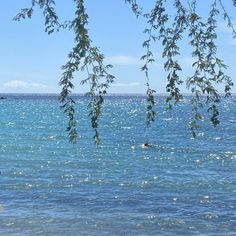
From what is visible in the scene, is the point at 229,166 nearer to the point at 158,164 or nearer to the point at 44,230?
the point at 158,164

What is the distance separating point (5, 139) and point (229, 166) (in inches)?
1350

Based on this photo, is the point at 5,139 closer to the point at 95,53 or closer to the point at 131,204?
the point at 131,204

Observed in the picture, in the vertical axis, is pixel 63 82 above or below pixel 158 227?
above

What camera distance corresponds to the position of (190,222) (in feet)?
79.3

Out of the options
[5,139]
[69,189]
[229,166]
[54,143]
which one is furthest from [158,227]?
[5,139]

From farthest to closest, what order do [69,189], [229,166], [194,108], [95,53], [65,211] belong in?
1. [229,166]
2. [69,189]
3. [65,211]
4. [194,108]
5. [95,53]

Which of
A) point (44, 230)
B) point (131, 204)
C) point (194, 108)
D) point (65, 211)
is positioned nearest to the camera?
point (194, 108)

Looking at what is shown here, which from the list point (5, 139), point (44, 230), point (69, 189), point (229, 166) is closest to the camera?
point (44, 230)

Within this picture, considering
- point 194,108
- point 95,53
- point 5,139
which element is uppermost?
point 95,53

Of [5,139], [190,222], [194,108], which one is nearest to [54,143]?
[5,139]

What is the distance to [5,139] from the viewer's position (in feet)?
221

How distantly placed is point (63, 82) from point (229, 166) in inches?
1569

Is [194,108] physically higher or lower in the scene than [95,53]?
lower

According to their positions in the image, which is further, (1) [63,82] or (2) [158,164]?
(2) [158,164]
